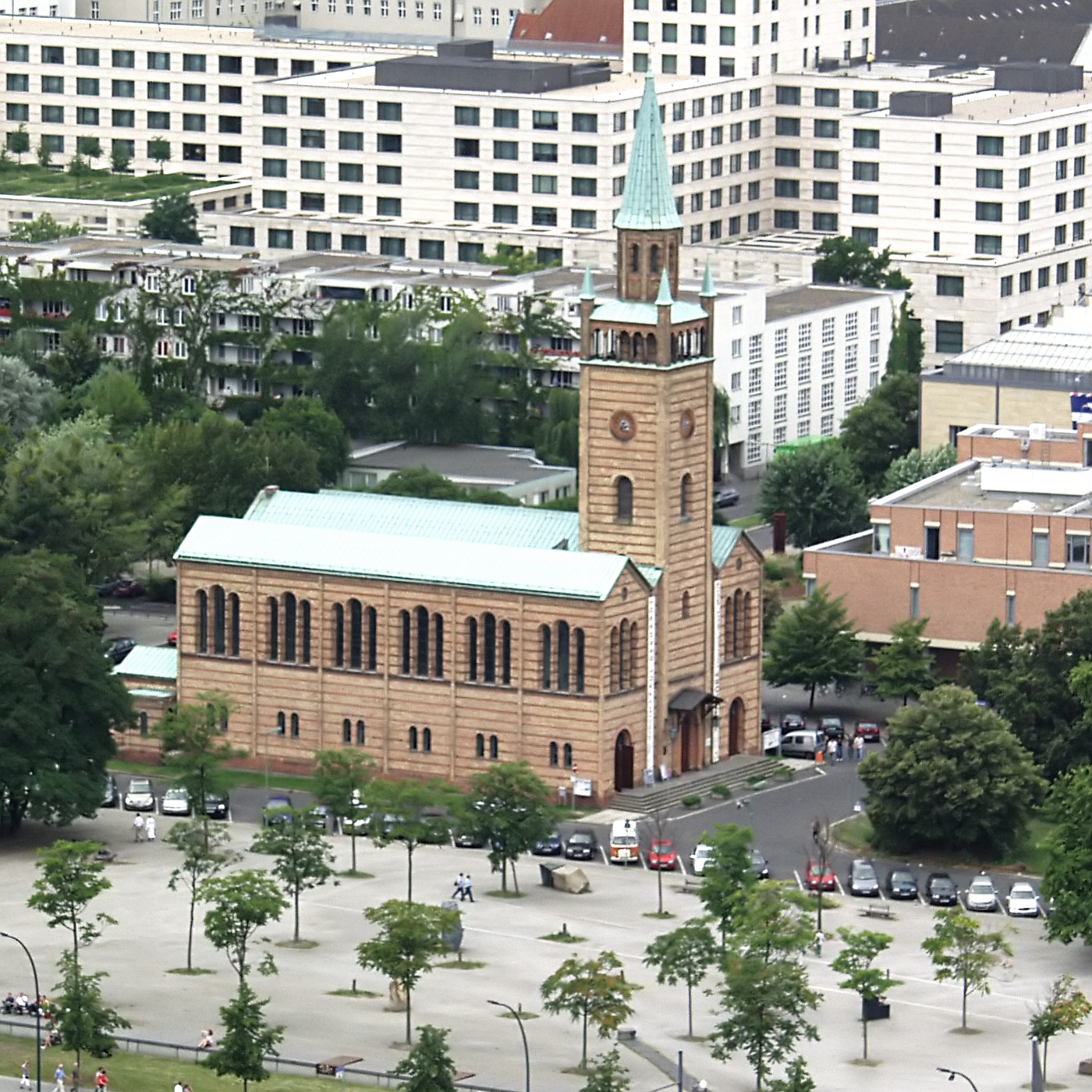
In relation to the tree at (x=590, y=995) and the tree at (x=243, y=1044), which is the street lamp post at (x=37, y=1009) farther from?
the tree at (x=590, y=995)

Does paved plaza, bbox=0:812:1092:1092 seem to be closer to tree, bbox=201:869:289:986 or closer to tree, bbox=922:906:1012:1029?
tree, bbox=922:906:1012:1029

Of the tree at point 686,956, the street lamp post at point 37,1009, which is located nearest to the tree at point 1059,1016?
the tree at point 686,956

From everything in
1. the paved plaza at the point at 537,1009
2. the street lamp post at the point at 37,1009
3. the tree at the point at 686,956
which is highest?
the tree at the point at 686,956

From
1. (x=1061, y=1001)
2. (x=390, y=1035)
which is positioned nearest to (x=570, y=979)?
(x=390, y=1035)

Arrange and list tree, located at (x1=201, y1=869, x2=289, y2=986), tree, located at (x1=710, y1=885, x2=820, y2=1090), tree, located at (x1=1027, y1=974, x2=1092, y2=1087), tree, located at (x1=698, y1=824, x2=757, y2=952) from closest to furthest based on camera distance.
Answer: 1. tree, located at (x1=710, y1=885, x2=820, y2=1090)
2. tree, located at (x1=1027, y1=974, x2=1092, y2=1087)
3. tree, located at (x1=201, y1=869, x2=289, y2=986)
4. tree, located at (x1=698, y1=824, x2=757, y2=952)

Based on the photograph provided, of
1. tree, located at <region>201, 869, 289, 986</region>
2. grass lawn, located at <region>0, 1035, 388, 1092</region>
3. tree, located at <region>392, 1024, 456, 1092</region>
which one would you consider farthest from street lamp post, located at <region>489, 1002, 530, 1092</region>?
tree, located at <region>201, 869, 289, 986</region>

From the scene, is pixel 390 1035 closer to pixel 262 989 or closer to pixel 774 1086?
pixel 262 989

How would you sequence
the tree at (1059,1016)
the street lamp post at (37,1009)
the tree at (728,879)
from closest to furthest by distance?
the street lamp post at (37,1009) < the tree at (1059,1016) < the tree at (728,879)
